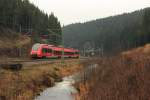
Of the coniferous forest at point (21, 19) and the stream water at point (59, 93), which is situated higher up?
the coniferous forest at point (21, 19)

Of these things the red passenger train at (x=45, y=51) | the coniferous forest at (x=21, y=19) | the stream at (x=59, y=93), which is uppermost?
the coniferous forest at (x=21, y=19)

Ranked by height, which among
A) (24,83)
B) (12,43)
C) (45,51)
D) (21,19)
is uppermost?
(21,19)

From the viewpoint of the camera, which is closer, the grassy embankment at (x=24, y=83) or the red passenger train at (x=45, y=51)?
the grassy embankment at (x=24, y=83)

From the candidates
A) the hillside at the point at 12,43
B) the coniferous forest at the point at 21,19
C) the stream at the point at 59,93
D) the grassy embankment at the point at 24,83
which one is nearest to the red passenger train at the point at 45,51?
the hillside at the point at 12,43

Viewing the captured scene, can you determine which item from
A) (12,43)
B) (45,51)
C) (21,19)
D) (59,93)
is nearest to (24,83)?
(59,93)

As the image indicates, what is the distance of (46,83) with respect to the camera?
150ft

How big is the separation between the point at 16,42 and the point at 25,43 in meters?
2.51

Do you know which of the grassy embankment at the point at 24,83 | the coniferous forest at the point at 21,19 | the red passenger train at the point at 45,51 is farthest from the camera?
the coniferous forest at the point at 21,19

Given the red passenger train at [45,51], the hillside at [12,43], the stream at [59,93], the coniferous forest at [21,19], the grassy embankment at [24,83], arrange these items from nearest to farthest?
1. the grassy embankment at [24,83]
2. the stream at [59,93]
3. the red passenger train at [45,51]
4. the hillside at [12,43]
5. the coniferous forest at [21,19]

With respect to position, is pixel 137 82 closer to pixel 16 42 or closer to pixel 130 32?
pixel 16 42

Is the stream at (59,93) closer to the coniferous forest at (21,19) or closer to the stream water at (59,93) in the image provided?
the stream water at (59,93)

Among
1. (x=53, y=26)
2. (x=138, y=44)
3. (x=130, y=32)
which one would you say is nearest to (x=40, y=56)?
(x=138, y=44)

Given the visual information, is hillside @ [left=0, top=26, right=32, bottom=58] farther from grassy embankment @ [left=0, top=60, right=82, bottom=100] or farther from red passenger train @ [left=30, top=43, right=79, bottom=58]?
grassy embankment @ [left=0, top=60, right=82, bottom=100]

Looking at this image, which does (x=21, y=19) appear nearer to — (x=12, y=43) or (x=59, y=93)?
(x=12, y=43)
